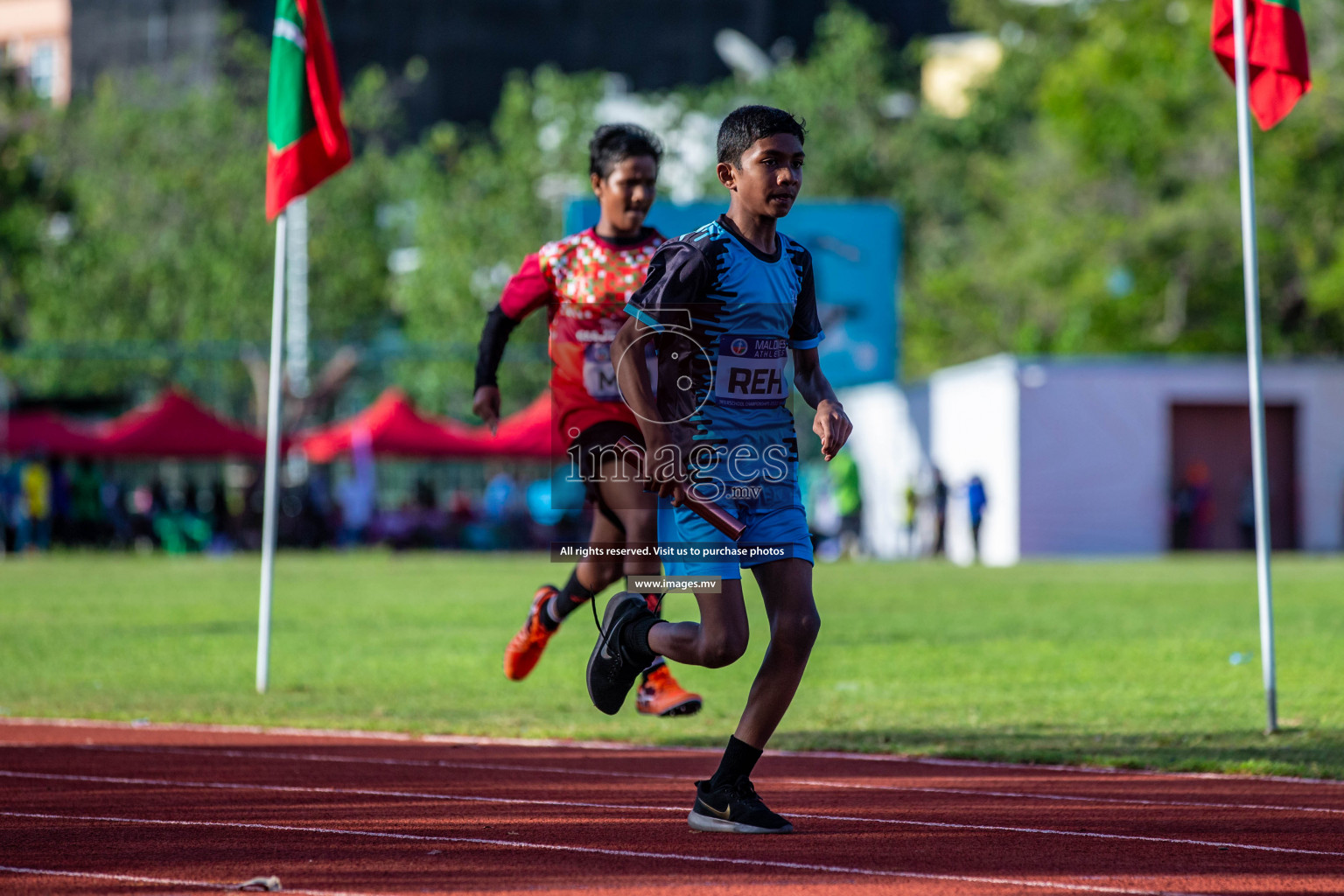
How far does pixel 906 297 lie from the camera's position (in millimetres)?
53438

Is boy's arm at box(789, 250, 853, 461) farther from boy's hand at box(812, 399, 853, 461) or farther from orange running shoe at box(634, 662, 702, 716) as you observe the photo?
orange running shoe at box(634, 662, 702, 716)

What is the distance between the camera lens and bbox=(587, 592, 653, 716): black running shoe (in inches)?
249

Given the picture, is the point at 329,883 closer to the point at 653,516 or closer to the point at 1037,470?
the point at 653,516

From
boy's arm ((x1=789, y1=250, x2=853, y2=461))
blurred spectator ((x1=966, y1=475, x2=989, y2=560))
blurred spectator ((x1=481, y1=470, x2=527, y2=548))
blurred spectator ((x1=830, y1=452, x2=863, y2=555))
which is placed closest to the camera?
boy's arm ((x1=789, y1=250, x2=853, y2=461))

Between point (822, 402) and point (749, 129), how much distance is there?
91 centimetres

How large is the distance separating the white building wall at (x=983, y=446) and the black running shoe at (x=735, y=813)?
95.6 feet

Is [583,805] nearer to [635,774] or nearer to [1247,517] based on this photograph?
[635,774]

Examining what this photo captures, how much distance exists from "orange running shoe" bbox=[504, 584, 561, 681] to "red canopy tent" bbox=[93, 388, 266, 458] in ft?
89.1

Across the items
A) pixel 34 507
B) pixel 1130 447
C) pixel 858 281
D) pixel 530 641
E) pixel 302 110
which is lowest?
pixel 530 641

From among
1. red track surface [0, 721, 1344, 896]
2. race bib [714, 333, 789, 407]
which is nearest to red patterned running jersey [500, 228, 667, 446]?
red track surface [0, 721, 1344, 896]

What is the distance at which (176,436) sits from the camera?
35.0 meters

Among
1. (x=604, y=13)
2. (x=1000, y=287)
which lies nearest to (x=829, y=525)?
(x=1000, y=287)

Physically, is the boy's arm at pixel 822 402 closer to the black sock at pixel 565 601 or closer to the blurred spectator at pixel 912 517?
the black sock at pixel 565 601

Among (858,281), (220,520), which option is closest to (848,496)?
(858,281)
